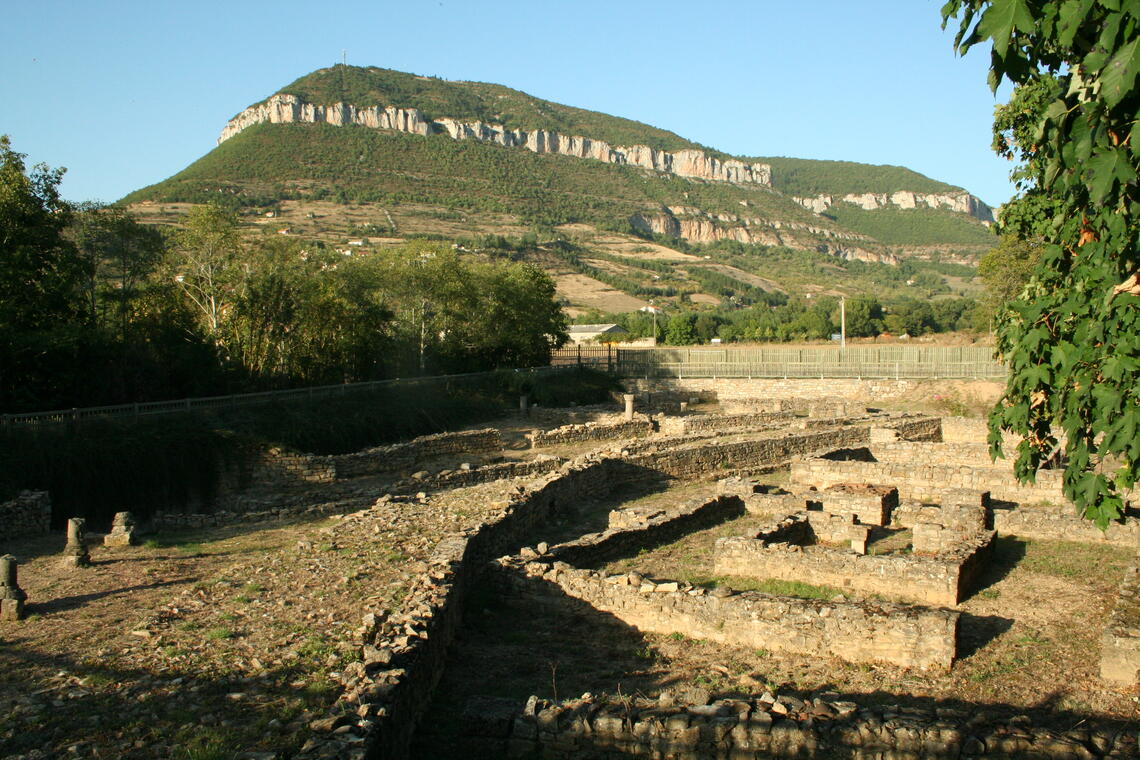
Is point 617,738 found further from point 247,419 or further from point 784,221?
point 784,221

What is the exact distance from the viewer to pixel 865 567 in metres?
11.1

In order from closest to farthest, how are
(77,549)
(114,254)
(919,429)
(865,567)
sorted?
1. (865,567)
2. (77,549)
3. (114,254)
4. (919,429)

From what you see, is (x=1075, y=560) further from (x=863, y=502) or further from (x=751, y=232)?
(x=751, y=232)

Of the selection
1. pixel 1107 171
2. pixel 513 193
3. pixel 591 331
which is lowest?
pixel 591 331

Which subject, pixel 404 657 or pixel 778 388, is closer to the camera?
pixel 404 657

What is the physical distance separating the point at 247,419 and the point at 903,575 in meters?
17.7

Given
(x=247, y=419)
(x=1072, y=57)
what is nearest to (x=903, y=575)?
(x=1072, y=57)

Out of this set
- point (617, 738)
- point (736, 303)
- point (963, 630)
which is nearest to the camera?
point (617, 738)

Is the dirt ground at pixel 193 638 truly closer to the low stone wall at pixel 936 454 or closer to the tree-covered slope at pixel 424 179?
the low stone wall at pixel 936 454

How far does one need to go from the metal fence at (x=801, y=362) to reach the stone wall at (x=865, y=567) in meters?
33.5

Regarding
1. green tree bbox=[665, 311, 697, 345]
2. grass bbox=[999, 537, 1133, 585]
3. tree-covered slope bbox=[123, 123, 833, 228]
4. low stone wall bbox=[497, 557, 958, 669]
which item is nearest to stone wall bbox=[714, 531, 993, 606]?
grass bbox=[999, 537, 1133, 585]

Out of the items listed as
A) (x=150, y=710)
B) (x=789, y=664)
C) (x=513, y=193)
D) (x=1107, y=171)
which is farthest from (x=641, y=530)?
(x=513, y=193)

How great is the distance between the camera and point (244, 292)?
26875 mm

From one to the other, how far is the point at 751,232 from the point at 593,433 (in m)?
149
